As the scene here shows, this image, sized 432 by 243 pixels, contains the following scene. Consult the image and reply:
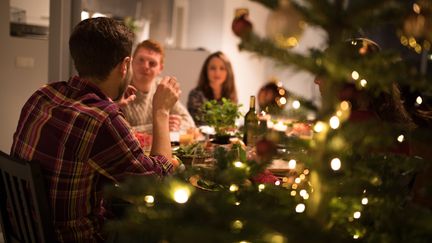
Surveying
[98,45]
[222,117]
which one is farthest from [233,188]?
[222,117]

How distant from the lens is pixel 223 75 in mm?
3846

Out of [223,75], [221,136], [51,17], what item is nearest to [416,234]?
[221,136]

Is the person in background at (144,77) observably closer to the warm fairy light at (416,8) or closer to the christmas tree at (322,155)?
the christmas tree at (322,155)

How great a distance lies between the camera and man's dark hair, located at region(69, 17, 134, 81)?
1.52m

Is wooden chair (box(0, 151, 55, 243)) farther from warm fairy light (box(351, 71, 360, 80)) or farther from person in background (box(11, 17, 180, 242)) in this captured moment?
warm fairy light (box(351, 71, 360, 80))

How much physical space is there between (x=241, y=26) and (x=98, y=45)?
0.91 m

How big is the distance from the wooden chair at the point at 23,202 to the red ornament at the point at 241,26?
2.40 ft

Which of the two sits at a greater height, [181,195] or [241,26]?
[241,26]

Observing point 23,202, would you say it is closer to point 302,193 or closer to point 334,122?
point 302,193

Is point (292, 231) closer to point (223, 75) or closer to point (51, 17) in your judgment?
point (51, 17)

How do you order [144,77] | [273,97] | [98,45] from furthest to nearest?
[144,77] < [98,45] < [273,97]

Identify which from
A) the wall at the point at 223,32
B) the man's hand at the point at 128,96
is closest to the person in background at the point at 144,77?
the man's hand at the point at 128,96

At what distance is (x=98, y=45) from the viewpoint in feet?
5.01

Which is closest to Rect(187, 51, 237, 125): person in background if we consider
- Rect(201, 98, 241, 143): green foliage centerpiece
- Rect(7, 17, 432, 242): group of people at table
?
Rect(201, 98, 241, 143): green foliage centerpiece
